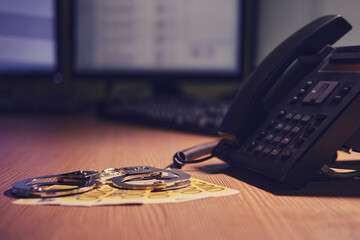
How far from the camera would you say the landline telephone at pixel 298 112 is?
40 centimetres

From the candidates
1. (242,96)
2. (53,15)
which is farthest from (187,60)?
(242,96)

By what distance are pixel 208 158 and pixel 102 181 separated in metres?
0.18

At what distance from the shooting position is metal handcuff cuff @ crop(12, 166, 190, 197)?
0.37m

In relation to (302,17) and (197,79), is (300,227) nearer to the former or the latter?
(302,17)

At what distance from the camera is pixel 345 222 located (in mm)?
308

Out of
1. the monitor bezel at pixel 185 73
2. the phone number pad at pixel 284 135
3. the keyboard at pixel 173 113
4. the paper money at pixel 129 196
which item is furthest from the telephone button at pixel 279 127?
the monitor bezel at pixel 185 73

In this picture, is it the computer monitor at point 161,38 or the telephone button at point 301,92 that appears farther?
the computer monitor at point 161,38

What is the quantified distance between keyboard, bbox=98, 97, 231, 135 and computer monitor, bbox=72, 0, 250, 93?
151 millimetres

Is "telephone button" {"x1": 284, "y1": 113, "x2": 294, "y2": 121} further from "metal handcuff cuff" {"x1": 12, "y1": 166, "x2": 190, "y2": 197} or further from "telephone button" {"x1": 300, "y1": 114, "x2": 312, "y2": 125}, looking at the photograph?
"metal handcuff cuff" {"x1": 12, "y1": 166, "x2": 190, "y2": 197}

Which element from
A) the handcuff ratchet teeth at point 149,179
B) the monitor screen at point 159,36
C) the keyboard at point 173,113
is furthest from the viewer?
the monitor screen at point 159,36

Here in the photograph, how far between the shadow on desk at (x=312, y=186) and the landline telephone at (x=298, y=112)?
1 centimetres

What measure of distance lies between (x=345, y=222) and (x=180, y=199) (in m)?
0.13

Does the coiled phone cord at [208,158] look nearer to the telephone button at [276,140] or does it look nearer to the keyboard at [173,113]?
the telephone button at [276,140]

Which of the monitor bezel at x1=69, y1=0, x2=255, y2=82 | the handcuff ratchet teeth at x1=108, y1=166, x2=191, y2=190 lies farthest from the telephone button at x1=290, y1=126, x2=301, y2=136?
the monitor bezel at x1=69, y1=0, x2=255, y2=82
